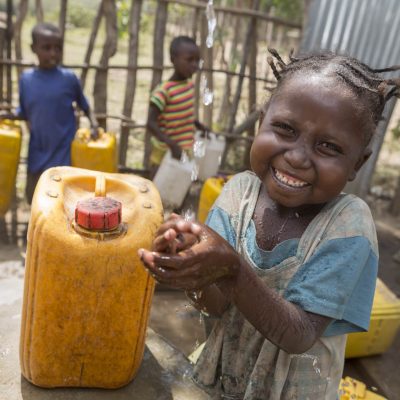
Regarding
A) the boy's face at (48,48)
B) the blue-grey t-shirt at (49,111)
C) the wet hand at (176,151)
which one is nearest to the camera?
the boy's face at (48,48)

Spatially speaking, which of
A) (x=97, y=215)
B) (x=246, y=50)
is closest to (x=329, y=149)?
(x=97, y=215)

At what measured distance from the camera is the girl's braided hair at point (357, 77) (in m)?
1.04

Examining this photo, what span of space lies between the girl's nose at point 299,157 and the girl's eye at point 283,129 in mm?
41

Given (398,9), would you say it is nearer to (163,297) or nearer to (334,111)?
(163,297)

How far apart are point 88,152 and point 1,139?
1.91 feet

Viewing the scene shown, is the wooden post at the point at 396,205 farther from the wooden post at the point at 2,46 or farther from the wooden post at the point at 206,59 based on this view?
the wooden post at the point at 2,46

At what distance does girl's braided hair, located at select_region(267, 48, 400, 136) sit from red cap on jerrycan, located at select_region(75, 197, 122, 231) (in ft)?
1.78

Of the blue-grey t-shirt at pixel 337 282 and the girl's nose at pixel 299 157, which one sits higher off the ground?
the girl's nose at pixel 299 157

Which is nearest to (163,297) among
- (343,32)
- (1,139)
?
(1,139)

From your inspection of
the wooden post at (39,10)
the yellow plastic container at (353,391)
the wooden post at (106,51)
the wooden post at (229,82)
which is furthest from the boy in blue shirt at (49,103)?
the yellow plastic container at (353,391)

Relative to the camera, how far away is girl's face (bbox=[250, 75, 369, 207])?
1017 millimetres

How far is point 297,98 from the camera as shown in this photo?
1044 mm

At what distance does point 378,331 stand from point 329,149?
2205 mm

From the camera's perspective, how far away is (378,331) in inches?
114
